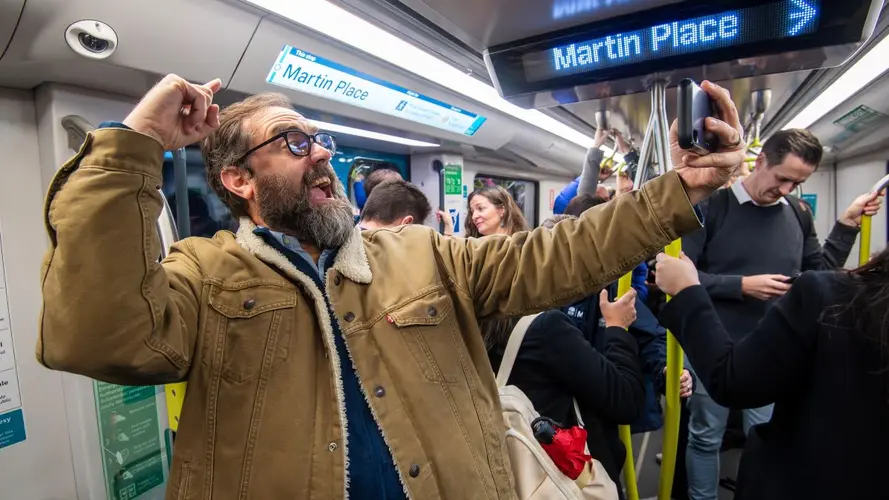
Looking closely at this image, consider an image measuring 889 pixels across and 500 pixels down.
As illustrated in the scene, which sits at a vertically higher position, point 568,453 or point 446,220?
point 446,220

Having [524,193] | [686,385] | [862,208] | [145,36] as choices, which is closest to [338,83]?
[145,36]

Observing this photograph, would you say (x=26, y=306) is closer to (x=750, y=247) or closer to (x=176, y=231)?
(x=176, y=231)

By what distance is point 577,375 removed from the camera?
1.44 m

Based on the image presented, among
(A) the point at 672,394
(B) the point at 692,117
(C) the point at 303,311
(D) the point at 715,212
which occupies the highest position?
(B) the point at 692,117

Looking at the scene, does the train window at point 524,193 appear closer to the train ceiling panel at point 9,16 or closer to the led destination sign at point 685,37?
the led destination sign at point 685,37

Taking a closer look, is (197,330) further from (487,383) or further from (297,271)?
(487,383)

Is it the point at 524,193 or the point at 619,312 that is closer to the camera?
the point at 619,312

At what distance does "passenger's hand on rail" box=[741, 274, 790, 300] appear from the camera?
2098mm

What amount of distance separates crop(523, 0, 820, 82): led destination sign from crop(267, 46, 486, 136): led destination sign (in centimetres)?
120

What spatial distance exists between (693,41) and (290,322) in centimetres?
121

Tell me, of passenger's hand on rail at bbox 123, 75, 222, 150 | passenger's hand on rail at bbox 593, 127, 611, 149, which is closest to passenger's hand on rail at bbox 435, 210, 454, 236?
passenger's hand on rail at bbox 593, 127, 611, 149

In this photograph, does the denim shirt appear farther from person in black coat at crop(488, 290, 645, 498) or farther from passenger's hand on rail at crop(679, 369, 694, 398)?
passenger's hand on rail at crop(679, 369, 694, 398)

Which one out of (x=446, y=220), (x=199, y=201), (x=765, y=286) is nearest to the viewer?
(x=765, y=286)

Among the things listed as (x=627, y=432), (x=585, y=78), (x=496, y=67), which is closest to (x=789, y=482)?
(x=627, y=432)
